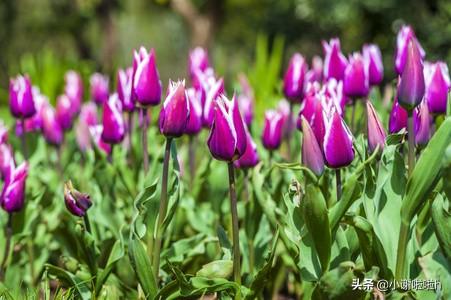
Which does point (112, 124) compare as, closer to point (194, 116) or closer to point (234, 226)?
point (194, 116)

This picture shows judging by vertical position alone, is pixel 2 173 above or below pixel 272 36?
below

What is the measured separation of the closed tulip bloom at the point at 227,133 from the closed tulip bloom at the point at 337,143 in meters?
0.22

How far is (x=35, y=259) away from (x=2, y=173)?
42cm

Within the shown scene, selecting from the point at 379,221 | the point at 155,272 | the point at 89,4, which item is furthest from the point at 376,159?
the point at 89,4

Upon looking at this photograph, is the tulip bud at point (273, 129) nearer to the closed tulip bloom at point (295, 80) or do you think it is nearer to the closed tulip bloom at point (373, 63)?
the closed tulip bloom at point (295, 80)

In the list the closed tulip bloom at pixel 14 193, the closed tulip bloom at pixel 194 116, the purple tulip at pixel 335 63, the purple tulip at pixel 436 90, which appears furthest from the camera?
the purple tulip at pixel 335 63

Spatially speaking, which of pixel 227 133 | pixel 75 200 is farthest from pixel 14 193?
pixel 227 133

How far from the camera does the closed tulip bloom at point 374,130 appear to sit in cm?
200

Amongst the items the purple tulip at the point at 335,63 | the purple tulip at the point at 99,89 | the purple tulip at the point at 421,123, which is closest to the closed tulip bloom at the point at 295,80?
the purple tulip at the point at 335,63

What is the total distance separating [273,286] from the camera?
2.84m

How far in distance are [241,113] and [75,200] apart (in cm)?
64

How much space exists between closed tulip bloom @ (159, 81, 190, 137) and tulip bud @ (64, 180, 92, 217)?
359 mm

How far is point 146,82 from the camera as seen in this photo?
2.20 m

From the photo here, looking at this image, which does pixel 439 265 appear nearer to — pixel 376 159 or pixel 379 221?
pixel 379 221
